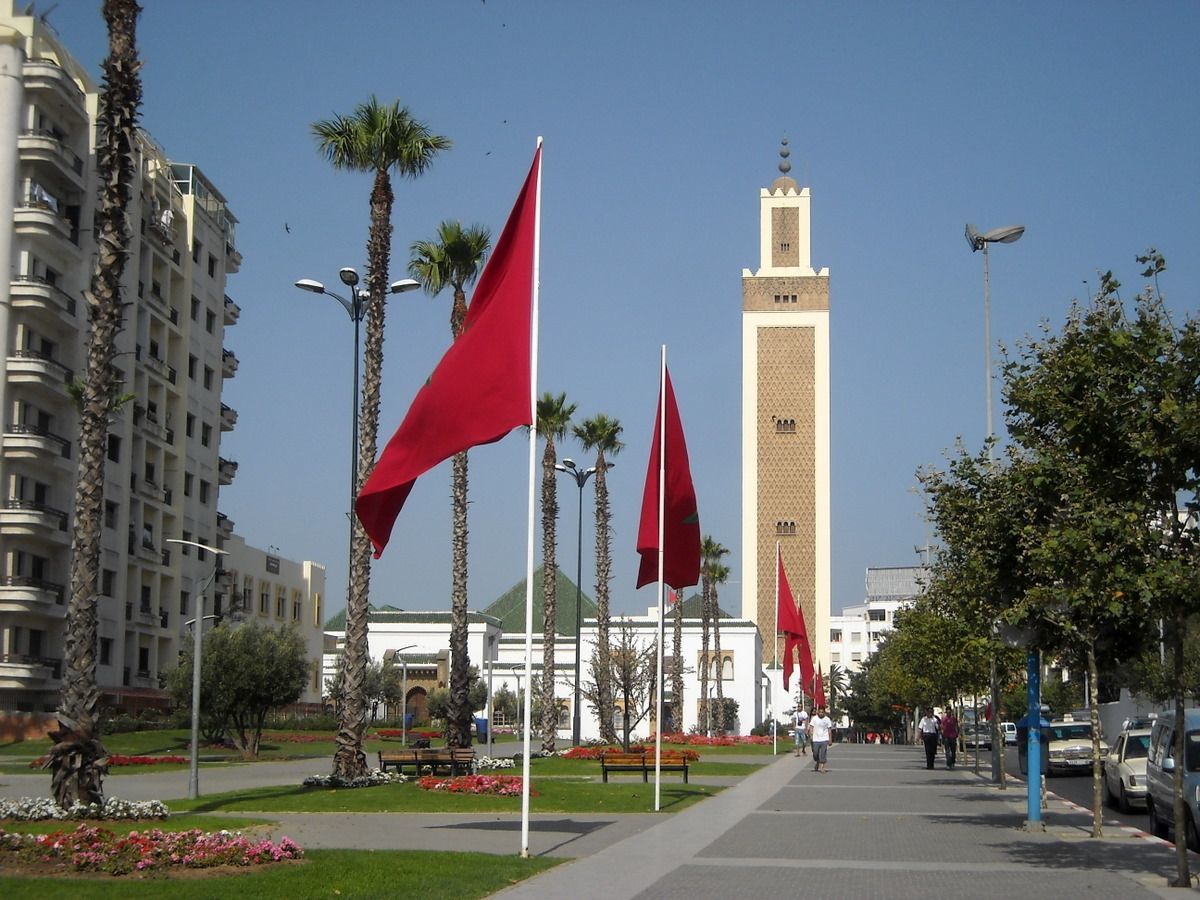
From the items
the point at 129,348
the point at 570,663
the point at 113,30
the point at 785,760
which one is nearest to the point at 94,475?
the point at 113,30

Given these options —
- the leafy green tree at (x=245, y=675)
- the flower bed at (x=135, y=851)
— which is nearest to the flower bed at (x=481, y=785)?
the flower bed at (x=135, y=851)

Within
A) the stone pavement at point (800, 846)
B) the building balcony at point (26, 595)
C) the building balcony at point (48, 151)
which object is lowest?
the stone pavement at point (800, 846)

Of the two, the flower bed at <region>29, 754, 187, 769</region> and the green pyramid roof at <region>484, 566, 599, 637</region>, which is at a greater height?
the green pyramid roof at <region>484, 566, 599, 637</region>

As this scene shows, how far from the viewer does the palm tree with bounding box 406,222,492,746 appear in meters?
36.5

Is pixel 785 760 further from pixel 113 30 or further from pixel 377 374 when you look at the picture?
pixel 113 30

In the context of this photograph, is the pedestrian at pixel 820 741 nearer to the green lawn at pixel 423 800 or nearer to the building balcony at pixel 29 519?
the green lawn at pixel 423 800

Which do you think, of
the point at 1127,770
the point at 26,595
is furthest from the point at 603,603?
the point at 1127,770

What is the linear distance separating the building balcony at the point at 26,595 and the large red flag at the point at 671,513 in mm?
34860

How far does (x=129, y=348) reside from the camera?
61.7 m

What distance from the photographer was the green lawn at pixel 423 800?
23.2 m

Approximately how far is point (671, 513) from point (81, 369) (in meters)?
39.3

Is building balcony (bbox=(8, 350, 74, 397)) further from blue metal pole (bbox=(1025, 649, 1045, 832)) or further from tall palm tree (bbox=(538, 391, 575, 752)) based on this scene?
blue metal pole (bbox=(1025, 649, 1045, 832))

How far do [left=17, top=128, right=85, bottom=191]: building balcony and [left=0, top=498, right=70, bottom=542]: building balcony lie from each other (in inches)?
493

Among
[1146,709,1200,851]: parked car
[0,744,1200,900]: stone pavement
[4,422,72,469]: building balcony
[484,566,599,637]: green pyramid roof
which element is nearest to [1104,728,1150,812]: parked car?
[0,744,1200,900]: stone pavement
